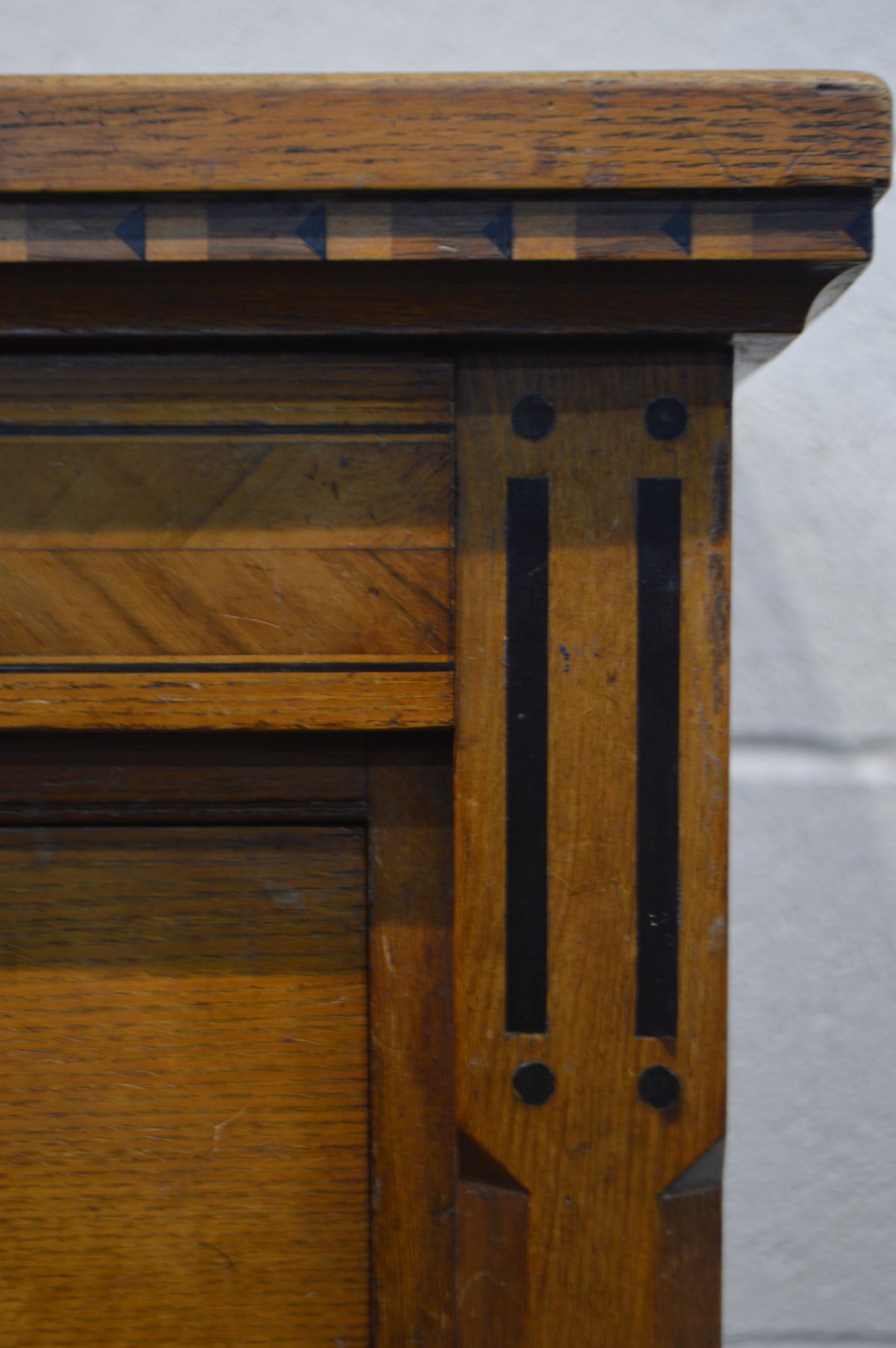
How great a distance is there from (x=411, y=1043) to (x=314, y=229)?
0.27 metres

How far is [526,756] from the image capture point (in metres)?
0.33

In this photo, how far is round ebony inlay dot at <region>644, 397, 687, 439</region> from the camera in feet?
1.07

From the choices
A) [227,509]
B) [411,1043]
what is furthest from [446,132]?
[411,1043]

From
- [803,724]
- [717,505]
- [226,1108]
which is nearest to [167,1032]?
[226,1108]

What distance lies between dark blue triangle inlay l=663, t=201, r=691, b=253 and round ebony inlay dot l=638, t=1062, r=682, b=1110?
26 centimetres

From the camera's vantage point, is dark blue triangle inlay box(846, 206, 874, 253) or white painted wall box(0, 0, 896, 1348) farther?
white painted wall box(0, 0, 896, 1348)

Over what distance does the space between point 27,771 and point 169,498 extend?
0.11m

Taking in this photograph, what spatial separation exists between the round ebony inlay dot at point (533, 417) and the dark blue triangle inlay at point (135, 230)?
4.9 inches

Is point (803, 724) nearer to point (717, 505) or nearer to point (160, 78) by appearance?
point (717, 505)

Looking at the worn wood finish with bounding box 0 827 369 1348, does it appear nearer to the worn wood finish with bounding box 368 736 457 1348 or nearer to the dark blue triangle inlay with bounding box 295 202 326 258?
the worn wood finish with bounding box 368 736 457 1348

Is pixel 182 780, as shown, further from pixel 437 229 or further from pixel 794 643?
pixel 794 643

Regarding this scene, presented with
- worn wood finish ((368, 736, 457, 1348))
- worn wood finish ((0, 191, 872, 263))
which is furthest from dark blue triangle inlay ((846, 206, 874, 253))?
worn wood finish ((368, 736, 457, 1348))

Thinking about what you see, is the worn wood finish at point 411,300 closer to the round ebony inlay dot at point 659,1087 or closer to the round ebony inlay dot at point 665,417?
the round ebony inlay dot at point 665,417

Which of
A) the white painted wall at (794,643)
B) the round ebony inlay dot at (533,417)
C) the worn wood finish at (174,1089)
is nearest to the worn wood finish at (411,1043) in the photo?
the worn wood finish at (174,1089)
